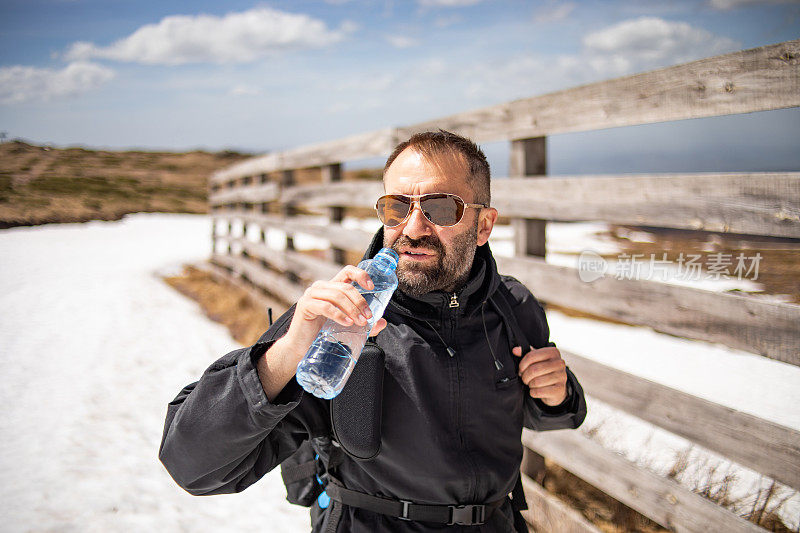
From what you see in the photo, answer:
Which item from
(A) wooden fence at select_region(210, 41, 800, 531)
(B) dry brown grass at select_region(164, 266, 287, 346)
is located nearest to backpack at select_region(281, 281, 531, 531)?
(A) wooden fence at select_region(210, 41, 800, 531)

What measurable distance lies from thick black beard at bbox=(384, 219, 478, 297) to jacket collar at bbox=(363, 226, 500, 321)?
1.2 inches

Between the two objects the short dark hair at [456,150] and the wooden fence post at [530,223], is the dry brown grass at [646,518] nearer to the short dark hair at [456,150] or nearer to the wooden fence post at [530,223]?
the wooden fence post at [530,223]

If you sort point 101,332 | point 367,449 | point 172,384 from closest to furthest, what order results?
point 367,449 < point 172,384 < point 101,332

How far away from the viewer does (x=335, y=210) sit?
5191 mm

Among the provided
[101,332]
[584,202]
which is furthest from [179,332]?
[584,202]

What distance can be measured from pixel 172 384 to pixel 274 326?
3.86m

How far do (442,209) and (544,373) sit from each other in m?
0.62

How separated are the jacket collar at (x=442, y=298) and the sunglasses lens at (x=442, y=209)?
0.20 meters

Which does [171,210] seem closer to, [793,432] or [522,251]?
[522,251]

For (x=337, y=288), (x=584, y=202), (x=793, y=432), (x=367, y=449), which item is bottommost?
(x=793, y=432)

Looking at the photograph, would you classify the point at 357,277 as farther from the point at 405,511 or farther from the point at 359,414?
the point at 405,511

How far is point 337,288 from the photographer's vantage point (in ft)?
3.49

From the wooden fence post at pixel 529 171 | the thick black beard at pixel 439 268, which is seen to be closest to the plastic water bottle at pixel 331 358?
the thick black beard at pixel 439 268

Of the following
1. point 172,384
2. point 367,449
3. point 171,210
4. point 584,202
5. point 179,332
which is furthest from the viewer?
point 171,210
